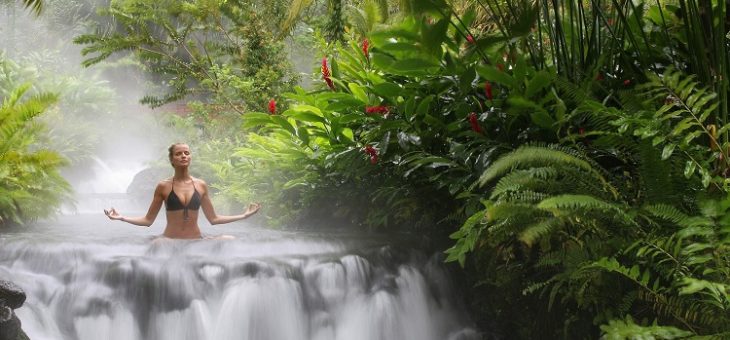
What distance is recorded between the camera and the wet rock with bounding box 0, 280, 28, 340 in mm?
2947

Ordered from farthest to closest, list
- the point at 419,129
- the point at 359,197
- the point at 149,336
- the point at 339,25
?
the point at 339,25 → the point at 359,197 → the point at 419,129 → the point at 149,336

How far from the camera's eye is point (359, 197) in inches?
195

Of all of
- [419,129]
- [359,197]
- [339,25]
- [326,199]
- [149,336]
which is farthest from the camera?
[339,25]

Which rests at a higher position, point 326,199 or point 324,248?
point 326,199

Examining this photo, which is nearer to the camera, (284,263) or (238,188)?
(284,263)

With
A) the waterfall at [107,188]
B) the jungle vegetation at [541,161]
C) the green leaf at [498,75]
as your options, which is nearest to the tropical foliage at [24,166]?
the jungle vegetation at [541,161]

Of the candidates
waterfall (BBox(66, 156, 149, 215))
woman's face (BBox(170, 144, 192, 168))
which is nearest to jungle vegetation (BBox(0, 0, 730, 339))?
woman's face (BBox(170, 144, 192, 168))

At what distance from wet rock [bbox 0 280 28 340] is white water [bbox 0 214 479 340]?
1.04 feet

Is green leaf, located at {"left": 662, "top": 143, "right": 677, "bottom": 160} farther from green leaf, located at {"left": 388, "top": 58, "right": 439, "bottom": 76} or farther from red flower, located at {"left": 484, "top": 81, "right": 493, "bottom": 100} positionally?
green leaf, located at {"left": 388, "top": 58, "right": 439, "bottom": 76}

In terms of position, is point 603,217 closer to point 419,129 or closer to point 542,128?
point 542,128

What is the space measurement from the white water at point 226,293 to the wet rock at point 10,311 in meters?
0.32

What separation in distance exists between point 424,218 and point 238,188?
10.9 ft

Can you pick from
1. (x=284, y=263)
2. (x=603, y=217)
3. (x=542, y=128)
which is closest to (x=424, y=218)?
(x=284, y=263)

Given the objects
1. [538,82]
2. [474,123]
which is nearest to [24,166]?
[474,123]
